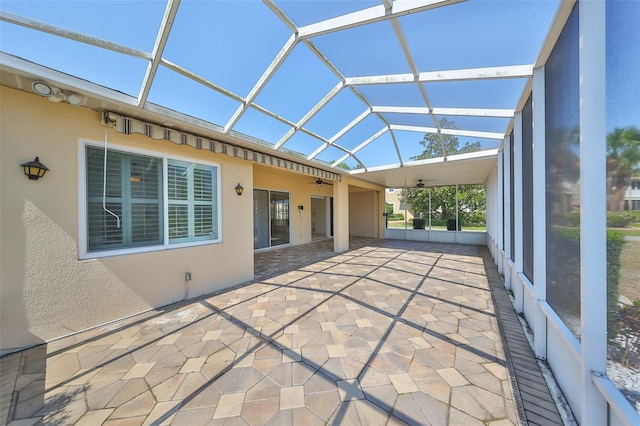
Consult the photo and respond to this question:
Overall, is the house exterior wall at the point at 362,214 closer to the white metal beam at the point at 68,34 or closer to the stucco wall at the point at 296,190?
the stucco wall at the point at 296,190

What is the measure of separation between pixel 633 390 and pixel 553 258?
1259 millimetres

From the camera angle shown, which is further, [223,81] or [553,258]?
[223,81]

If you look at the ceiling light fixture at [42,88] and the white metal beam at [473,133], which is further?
the white metal beam at [473,133]

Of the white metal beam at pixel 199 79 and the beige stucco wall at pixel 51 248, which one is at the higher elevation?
the white metal beam at pixel 199 79

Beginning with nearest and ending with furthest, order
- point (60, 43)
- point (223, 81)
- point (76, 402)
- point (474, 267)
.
A: point (76, 402) < point (60, 43) < point (223, 81) < point (474, 267)

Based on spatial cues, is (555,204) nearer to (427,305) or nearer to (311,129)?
(427,305)

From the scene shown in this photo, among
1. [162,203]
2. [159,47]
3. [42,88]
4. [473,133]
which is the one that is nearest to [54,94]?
[42,88]

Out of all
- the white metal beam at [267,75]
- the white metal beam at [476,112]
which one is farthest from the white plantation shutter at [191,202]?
the white metal beam at [476,112]

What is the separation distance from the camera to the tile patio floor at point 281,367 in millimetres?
1795

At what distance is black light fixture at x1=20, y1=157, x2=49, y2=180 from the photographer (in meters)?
2.65

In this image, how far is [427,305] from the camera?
3.73 meters

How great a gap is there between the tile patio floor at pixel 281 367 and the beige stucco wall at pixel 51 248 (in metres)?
0.28

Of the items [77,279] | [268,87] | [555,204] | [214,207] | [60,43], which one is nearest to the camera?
[555,204]

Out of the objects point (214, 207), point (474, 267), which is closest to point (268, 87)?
point (214, 207)
